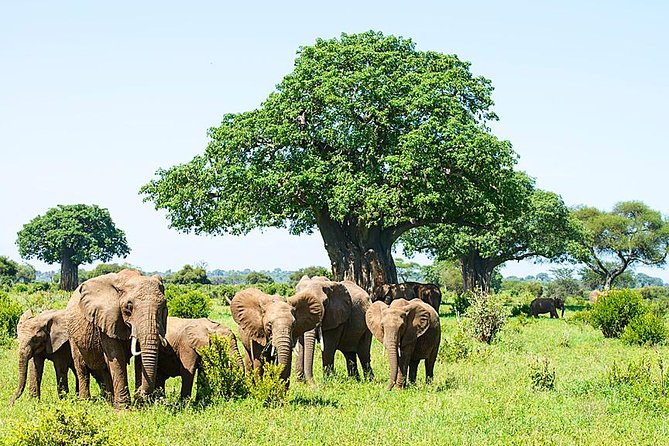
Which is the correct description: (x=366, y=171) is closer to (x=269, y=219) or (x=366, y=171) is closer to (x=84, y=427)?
(x=269, y=219)

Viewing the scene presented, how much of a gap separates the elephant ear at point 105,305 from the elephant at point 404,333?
4560mm

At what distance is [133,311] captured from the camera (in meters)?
10.6

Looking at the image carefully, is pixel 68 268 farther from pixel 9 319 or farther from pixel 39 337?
pixel 39 337

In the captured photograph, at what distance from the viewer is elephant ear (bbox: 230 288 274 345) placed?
12.1 m

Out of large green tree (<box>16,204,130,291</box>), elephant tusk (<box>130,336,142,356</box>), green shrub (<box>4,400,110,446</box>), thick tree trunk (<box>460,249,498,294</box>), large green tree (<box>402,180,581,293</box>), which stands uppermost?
large green tree (<box>16,204,130,291</box>)

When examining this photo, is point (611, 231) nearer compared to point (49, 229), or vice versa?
point (611, 231)

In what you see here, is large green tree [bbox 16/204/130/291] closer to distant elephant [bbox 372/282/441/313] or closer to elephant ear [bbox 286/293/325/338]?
distant elephant [bbox 372/282/441/313]

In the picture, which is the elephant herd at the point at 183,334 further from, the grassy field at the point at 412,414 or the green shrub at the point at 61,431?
the green shrub at the point at 61,431

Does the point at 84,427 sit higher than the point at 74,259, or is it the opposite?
the point at 74,259

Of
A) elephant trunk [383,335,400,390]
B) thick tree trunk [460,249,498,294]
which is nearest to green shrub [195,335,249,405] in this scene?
elephant trunk [383,335,400,390]

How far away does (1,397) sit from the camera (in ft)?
42.5

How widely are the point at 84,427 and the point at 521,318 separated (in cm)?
2388

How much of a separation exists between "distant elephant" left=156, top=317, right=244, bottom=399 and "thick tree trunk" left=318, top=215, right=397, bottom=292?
59.4ft

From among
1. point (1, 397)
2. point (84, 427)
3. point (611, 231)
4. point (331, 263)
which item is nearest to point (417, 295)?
point (331, 263)
